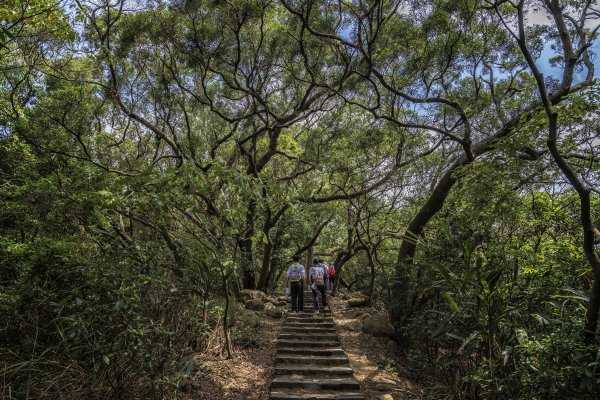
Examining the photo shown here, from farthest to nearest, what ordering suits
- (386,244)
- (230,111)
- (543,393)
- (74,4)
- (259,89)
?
(386,244)
(230,111)
(259,89)
(74,4)
(543,393)

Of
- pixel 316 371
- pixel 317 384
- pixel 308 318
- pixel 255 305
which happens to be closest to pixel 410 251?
pixel 308 318

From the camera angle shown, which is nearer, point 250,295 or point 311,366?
point 311,366

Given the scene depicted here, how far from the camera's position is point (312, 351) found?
6617 millimetres

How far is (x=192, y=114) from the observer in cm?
1109

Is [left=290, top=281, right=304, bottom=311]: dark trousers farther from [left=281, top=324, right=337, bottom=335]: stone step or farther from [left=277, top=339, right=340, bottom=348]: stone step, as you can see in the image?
[left=277, top=339, right=340, bottom=348]: stone step

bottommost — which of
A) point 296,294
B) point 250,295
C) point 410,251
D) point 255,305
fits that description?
point 255,305

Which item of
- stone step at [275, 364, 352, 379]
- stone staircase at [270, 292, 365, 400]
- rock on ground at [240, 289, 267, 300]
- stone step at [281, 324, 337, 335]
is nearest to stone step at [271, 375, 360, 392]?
stone staircase at [270, 292, 365, 400]

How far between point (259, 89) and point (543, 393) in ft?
28.1

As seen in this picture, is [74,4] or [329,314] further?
[329,314]

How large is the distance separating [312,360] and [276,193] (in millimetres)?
3141

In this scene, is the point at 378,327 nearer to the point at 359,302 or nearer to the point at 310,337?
the point at 310,337

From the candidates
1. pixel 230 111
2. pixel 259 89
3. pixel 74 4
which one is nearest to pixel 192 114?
pixel 230 111

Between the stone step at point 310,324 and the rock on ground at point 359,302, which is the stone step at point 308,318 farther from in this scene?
the rock on ground at point 359,302

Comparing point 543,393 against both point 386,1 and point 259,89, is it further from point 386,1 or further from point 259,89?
point 259,89
